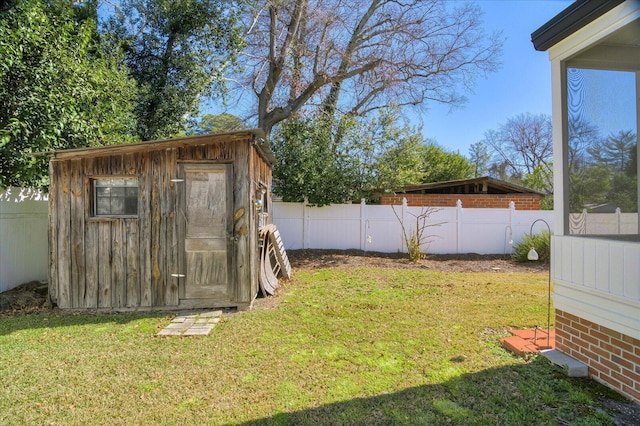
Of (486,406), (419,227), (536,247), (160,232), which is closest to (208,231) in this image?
(160,232)

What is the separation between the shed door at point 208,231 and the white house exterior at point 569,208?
13.5 ft

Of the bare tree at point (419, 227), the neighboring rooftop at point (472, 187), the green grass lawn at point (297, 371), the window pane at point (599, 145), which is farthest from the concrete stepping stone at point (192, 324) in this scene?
the neighboring rooftop at point (472, 187)

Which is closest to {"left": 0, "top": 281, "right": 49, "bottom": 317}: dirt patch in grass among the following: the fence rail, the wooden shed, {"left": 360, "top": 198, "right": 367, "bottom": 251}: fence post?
the wooden shed

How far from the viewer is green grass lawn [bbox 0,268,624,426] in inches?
99.7

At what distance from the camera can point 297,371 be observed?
320 centimetres

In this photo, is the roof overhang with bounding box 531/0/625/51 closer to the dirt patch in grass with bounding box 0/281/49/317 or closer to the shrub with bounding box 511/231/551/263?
the shrub with bounding box 511/231/551/263

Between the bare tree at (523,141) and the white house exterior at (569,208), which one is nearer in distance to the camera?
the white house exterior at (569,208)

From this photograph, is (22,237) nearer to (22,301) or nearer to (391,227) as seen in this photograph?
(22,301)

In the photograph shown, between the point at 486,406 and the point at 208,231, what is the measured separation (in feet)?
13.3

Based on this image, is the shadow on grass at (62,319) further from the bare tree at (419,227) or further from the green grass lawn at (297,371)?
the bare tree at (419,227)

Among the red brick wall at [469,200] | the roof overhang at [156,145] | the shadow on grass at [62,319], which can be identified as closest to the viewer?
the shadow on grass at [62,319]

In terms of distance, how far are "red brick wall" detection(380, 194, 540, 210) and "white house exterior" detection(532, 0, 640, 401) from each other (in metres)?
7.84

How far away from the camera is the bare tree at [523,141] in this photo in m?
28.8

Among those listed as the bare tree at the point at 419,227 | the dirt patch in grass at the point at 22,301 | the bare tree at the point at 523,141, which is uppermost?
the bare tree at the point at 523,141
